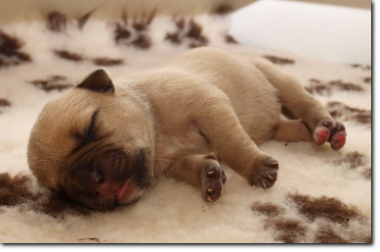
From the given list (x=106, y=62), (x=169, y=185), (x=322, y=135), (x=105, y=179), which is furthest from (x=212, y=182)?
(x=106, y=62)

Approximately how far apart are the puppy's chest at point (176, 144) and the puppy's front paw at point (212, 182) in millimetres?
386

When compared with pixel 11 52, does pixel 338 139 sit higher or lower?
lower

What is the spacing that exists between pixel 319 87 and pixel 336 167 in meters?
2.30

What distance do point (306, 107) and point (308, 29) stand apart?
284cm

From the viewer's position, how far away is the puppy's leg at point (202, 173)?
2.49 m

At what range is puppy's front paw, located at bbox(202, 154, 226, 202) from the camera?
2.48m

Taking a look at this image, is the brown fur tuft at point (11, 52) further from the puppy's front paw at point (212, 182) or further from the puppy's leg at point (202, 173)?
the puppy's front paw at point (212, 182)

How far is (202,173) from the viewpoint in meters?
2.65

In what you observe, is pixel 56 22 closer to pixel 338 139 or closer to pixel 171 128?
pixel 171 128

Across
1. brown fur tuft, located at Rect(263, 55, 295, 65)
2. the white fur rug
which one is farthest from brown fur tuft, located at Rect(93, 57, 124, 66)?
brown fur tuft, located at Rect(263, 55, 295, 65)
